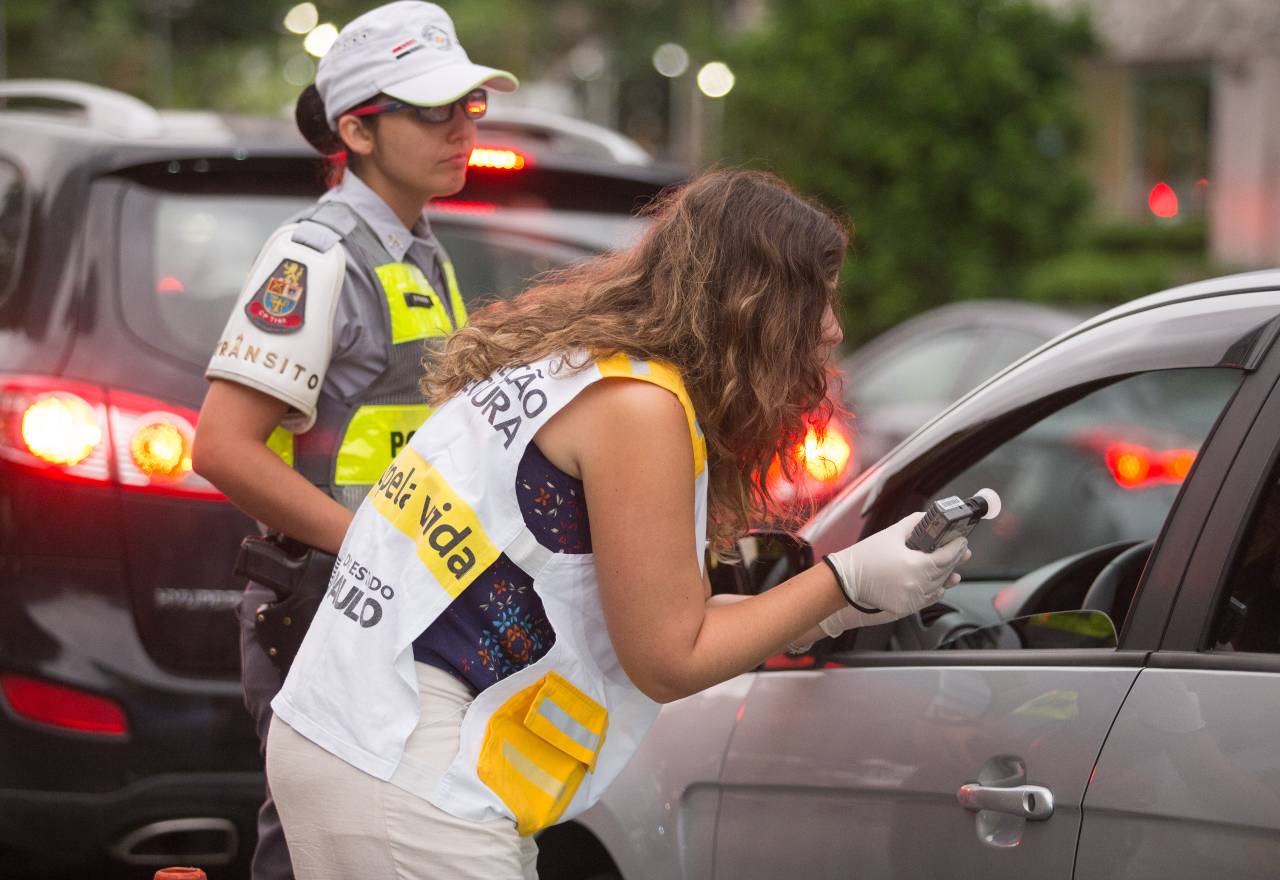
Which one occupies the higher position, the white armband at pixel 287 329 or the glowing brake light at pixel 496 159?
the glowing brake light at pixel 496 159

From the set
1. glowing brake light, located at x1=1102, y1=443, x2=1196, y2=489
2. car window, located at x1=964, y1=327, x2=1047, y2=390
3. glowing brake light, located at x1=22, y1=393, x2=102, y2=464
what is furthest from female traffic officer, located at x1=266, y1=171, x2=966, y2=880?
car window, located at x1=964, y1=327, x2=1047, y2=390

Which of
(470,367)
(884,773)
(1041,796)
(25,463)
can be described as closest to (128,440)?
Answer: (25,463)

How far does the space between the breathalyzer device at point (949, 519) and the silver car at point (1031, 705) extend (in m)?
0.27

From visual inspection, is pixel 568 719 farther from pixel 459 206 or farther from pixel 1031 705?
pixel 459 206

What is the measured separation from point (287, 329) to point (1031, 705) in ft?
4.38

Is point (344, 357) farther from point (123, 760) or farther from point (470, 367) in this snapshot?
point (123, 760)

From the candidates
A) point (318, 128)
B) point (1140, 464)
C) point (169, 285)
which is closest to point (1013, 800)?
point (318, 128)

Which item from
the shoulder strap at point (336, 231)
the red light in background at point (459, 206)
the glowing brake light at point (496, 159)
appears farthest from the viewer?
the red light in background at point (459, 206)

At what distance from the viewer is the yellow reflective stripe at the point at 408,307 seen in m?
3.04

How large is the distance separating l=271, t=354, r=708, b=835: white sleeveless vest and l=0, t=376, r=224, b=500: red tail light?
1438 millimetres

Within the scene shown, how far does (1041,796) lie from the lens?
2.32 metres

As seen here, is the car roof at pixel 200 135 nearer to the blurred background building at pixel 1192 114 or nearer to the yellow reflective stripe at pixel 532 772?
the yellow reflective stripe at pixel 532 772

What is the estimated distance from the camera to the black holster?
9.48 feet

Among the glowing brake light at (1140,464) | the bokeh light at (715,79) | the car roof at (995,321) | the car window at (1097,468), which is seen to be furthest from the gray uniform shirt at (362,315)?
the bokeh light at (715,79)
